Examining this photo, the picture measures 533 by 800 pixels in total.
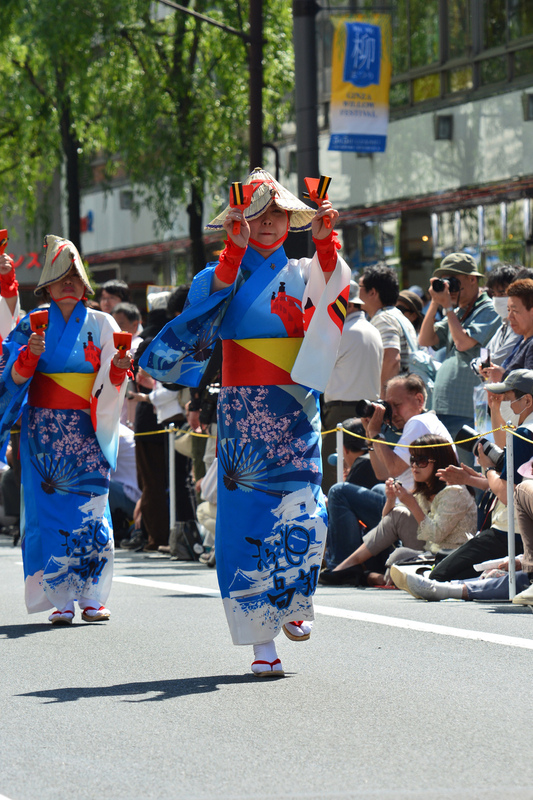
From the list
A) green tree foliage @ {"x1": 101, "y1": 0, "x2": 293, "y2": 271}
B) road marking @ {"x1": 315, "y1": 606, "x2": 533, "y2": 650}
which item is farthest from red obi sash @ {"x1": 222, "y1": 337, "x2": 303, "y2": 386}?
green tree foliage @ {"x1": 101, "y1": 0, "x2": 293, "y2": 271}

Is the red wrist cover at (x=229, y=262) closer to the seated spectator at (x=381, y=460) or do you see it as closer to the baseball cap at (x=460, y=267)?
the seated spectator at (x=381, y=460)

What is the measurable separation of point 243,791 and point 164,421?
25.0ft

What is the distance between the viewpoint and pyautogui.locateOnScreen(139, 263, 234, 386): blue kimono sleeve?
19.4 ft

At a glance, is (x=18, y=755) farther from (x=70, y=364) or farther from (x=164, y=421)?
(x=164, y=421)

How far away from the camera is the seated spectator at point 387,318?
9.90 metres

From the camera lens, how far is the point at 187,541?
35.7 ft

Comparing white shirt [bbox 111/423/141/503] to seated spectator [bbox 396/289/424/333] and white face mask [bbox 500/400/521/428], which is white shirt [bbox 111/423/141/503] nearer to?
seated spectator [bbox 396/289/424/333]

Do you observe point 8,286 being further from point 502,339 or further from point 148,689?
point 148,689

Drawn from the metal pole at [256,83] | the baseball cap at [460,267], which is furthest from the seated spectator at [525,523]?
the metal pole at [256,83]

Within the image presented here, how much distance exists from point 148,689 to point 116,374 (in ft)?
7.89

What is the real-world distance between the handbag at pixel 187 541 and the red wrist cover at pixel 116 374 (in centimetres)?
348

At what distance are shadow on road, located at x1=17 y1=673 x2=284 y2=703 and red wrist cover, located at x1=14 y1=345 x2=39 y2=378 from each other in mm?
2225

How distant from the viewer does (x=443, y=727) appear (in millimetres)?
4656

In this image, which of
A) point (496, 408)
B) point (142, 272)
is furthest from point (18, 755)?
point (142, 272)
